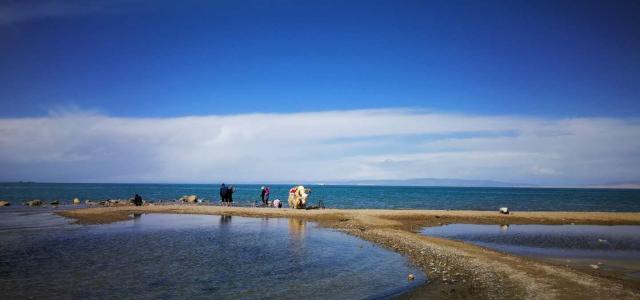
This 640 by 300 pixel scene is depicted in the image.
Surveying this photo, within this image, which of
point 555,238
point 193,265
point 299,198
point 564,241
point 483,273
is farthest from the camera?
point 299,198

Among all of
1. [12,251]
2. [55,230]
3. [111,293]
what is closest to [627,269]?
[111,293]

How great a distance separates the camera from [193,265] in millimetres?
19172

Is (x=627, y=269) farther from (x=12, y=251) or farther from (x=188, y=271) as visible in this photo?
(x=12, y=251)

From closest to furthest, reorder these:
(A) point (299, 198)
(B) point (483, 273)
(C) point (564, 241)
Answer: (B) point (483, 273) → (C) point (564, 241) → (A) point (299, 198)

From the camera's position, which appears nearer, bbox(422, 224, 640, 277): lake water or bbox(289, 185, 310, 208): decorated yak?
bbox(422, 224, 640, 277): lake water

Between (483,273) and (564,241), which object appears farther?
(564,241)

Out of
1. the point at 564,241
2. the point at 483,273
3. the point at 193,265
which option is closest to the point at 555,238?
the point at 564,241

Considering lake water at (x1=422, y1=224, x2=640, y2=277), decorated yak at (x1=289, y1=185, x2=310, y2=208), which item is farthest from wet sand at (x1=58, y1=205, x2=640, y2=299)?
decorated yak at (x1=289, y1=185, x2=310, y2=208)

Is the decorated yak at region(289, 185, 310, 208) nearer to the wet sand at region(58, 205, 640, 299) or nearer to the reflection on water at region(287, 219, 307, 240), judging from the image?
the reflection on water at region(287, 219, 307, 240)

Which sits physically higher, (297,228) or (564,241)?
(297,228)

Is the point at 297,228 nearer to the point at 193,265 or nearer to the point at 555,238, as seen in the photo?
the point at 193,265

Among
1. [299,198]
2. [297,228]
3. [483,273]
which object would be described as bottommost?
[483,273]

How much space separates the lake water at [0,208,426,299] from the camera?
14.9 meters

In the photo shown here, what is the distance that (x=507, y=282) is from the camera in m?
16.1
